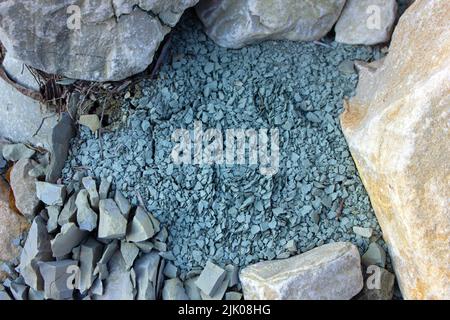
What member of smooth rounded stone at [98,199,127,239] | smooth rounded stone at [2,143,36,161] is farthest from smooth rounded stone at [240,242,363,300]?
smooth rounded stone at [2,143,36,161]

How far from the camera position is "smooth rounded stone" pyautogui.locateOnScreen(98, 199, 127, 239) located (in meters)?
1.58

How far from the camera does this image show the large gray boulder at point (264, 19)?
5.75 feet

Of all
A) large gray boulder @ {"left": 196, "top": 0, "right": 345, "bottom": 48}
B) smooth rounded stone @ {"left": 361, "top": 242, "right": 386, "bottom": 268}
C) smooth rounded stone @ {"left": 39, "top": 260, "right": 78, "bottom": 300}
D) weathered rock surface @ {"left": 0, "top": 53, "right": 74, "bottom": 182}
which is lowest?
smooth rounded stone @ {"left": 361, "top": 242, "right": 386, "bottom": 268}

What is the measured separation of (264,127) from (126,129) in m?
0.47

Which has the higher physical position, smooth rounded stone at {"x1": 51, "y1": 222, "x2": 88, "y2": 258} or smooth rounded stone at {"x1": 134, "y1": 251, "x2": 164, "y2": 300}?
smooth rounded stone at {"x1": 51, "y1": 222, "x2": 88, "y2": 258}

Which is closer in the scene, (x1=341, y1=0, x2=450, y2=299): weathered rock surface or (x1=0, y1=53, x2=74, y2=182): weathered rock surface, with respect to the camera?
(x1=341, y1=0, x2=450, y2=299): weathered rock surface

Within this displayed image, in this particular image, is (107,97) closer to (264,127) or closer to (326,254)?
(264,127)

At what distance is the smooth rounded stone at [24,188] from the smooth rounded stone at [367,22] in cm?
122

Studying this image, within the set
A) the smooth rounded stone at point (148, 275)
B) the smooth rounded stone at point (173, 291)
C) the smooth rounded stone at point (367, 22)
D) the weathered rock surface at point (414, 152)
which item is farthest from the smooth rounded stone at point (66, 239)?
the smooth rounded stone at point (367, 22)

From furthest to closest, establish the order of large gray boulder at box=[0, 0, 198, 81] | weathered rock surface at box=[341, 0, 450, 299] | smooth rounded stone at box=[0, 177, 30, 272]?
smooth rounded stone at box=[0, 177, 30, 272] → large gray boulder at box=[0, 0, 198, 81] → weathered rock surface at box=[341, 0, 450, 299]

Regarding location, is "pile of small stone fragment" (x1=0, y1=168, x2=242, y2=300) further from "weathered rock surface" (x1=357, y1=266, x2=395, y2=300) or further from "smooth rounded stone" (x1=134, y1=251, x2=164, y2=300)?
"weathered rock surface" (x1=357, y1=266, x2=395, y2=300)

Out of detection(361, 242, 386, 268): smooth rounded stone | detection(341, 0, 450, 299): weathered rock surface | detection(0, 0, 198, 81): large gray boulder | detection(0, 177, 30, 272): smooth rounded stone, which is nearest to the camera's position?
detection(341, 0, 450, 299): weathered rock surface

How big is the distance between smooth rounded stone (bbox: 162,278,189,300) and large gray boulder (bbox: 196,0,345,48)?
857mm

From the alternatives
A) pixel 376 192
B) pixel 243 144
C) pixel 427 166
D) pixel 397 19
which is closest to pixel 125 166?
pixel 243 144
